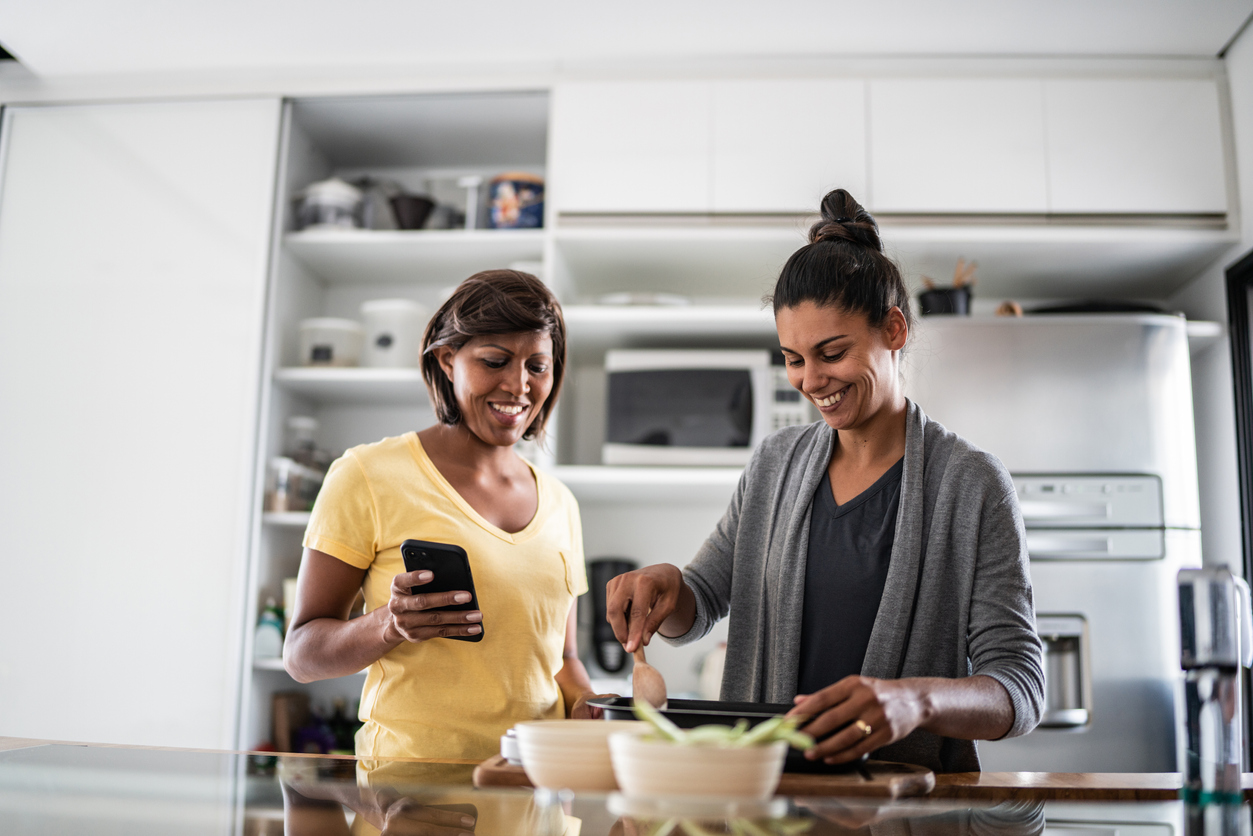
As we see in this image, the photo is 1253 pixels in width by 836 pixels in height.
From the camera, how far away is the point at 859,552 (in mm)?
1106

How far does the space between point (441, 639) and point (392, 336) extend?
149 centimetres

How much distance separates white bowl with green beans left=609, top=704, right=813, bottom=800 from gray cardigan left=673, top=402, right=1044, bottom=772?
1.32 ft

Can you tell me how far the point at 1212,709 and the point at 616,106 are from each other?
200cm

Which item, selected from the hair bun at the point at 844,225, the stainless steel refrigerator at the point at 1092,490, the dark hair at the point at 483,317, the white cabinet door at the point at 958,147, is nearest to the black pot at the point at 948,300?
the stainless steel refrigerator at the point at 1092,490

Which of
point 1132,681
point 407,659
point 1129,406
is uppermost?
point 1129,406

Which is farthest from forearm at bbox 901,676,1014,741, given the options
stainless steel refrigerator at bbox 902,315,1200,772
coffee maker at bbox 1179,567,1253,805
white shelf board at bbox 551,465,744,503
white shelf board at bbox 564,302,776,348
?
white shelf board at bbox 564,302,776,348

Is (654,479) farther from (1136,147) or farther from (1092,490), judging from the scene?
(1136,147)

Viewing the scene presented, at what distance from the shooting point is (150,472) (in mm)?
2336

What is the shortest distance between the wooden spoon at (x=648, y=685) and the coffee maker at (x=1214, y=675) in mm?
492

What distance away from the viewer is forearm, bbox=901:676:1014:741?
82cm

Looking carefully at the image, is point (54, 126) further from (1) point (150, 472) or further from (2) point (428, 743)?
(2) point (428, 743)

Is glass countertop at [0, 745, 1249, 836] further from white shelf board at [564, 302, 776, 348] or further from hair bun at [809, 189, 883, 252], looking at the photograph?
white shelf board at [564, 302, 776, 348]

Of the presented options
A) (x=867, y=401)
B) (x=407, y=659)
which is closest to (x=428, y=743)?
(x=407, y=659)

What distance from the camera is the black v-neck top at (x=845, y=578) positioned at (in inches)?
42.4
